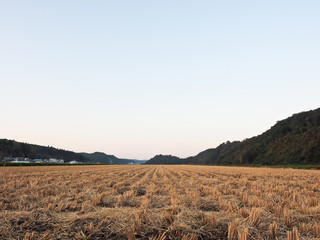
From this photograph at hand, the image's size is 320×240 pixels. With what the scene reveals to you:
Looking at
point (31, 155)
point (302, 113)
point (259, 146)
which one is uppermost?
point (302, 113)

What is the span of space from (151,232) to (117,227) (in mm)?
797

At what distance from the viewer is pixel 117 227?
4.63 metres

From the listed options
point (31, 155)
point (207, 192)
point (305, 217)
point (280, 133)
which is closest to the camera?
point (305, 217)

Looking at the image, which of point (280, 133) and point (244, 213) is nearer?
point (244, 213)

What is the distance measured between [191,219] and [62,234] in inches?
113

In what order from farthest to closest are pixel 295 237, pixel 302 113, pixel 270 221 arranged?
pixel 302 113 < pixel 270 221 < pixel 295 237

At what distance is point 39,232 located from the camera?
4.42 metres

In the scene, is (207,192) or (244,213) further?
(207,192)

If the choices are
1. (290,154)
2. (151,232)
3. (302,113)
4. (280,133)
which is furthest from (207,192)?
(302,113)

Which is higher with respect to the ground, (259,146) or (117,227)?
(259,146)

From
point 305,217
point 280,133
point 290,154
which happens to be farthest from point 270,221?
point 280,133

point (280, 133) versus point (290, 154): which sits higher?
point (280, 133)

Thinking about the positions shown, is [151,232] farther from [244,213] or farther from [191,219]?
[244,213]

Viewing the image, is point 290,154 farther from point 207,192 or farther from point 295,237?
point 295,237
